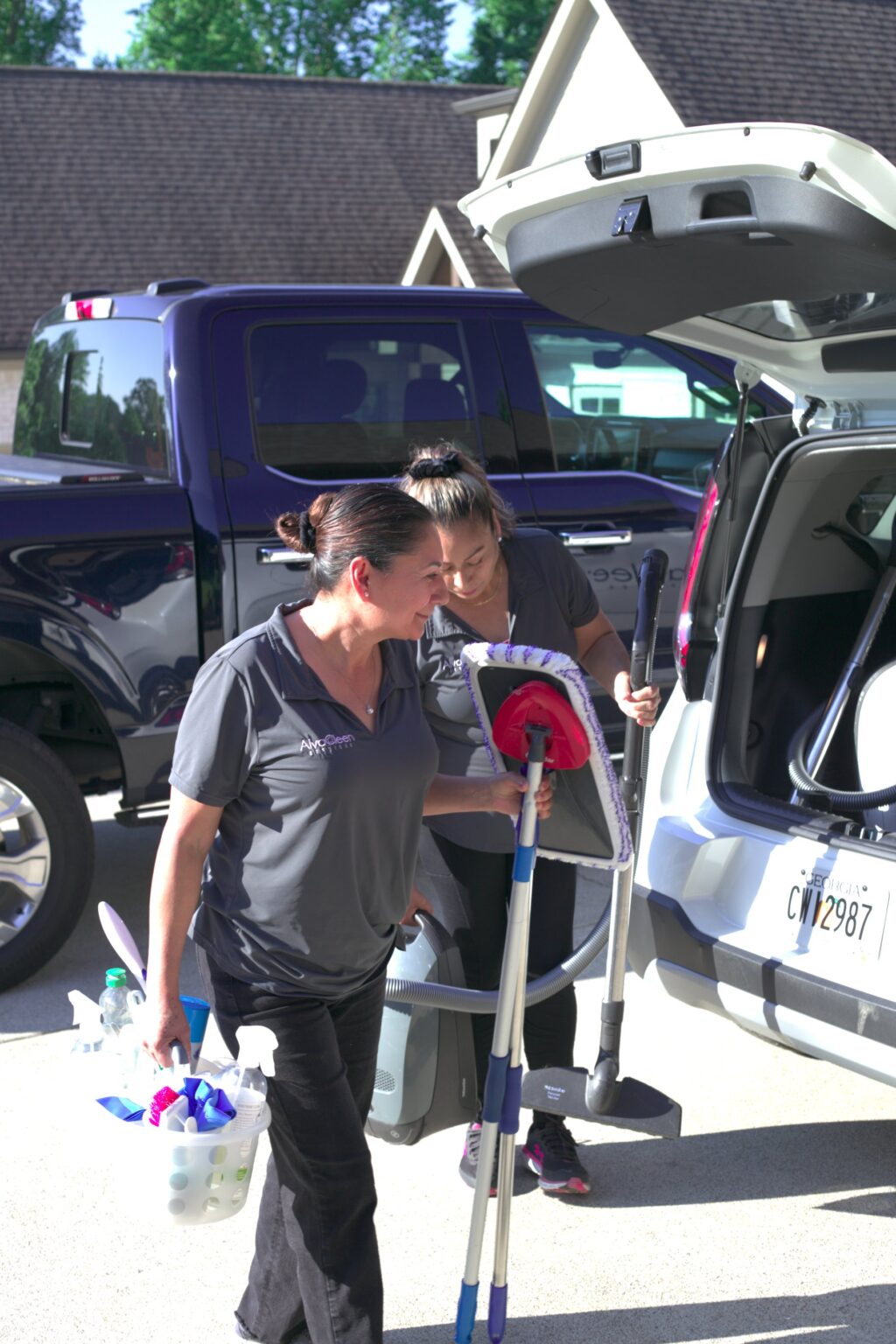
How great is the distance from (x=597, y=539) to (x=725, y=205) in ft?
8.71

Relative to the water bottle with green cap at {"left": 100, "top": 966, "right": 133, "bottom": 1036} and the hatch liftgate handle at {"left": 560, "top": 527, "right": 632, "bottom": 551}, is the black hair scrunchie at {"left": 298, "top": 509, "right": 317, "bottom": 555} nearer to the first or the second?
the water bottle with green cap at {"left": 100, "top": 966, "right": 133, "bottom": 1036}

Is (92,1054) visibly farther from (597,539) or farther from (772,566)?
(597,539)

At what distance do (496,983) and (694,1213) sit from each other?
70cm

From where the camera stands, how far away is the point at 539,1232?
11.3 ft

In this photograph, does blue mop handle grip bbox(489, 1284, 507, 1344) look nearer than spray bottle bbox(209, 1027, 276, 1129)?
No

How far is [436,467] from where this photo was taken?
3.30 m

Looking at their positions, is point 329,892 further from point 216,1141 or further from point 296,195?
point 296,195

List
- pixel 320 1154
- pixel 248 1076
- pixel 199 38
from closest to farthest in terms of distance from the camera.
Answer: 1. pixel 248 1076
2. pixel 320 1154
3. pixel 199 38

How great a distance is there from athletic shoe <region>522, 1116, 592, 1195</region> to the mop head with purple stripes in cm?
99

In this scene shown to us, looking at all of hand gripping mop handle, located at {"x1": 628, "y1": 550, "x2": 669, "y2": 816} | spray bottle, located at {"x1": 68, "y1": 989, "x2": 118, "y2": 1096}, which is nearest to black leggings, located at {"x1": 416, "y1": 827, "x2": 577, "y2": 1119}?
hand gripping mop handle, located at {"x1": 628, "y1": 550, "x2": 669, "y2": 816}

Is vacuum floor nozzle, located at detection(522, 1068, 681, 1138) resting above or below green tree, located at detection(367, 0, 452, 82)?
below

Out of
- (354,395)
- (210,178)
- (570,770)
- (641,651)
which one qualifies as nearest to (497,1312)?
(570,770)

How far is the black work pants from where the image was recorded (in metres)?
2.66

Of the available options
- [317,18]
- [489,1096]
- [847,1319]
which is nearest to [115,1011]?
[489,1096]
